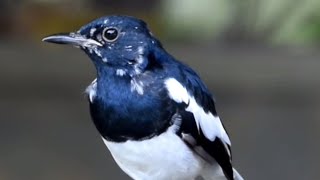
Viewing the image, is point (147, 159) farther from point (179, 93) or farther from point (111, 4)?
point (111, 4)

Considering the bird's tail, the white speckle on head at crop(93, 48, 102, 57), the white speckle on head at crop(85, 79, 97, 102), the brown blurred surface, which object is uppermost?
the white speckle on head at crop(93, 48, 102, 57)

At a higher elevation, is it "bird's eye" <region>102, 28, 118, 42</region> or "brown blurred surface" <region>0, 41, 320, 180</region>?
"bird's eye" <region>102, 28, 118, 42</region>

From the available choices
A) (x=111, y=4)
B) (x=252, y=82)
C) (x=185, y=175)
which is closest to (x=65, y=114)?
(x=111, y=4)

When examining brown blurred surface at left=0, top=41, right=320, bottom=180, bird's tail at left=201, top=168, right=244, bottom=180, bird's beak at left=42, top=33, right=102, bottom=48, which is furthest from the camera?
brown blurred surface at left=0, top=41, right=320, bottom=180

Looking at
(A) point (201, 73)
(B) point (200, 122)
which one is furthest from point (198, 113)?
(A) point (201, 73)

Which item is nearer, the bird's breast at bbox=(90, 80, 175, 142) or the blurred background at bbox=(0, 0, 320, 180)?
the bird's breast at bbox=(90, 80, 175, 142)

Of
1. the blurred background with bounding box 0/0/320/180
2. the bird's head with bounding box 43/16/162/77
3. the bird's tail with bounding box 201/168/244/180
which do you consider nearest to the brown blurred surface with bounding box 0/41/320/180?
the blurred background with bounding box 0/0/320/180

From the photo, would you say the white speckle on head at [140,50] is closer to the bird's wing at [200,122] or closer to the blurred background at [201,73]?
the bird's wing at [200,122]

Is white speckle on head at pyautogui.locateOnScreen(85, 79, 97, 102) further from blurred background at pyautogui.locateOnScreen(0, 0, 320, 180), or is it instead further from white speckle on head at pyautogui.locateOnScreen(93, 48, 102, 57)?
blurred background at pyautogui.locateOnScreen(0, 0, 320, 180)

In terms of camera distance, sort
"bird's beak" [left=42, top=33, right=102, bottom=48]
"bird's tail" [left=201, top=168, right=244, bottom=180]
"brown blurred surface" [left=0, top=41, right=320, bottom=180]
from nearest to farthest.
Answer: "bird's beak" [left=42, top=33, right=102, bottom=48] < "bird's tail" [left=201, top=168, right=244, bottom=180] < "brown blurred surface" [left=0, top=41, right=320, bottom=180]

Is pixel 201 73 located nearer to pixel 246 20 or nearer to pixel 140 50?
pixel 246 20
